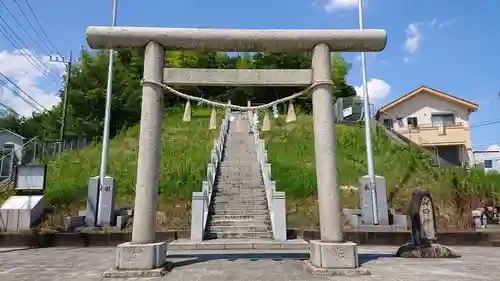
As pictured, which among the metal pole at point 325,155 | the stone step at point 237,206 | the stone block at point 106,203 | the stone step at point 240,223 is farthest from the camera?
the stone step at point 237,206

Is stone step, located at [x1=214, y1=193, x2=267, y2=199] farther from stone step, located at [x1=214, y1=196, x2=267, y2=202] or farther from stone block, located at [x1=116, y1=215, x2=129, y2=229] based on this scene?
stone block, located at [x1=116, y1=215, x2=129, y2=229]

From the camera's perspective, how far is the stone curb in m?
12.1

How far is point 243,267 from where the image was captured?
25.4 ft

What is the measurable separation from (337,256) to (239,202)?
782 cm

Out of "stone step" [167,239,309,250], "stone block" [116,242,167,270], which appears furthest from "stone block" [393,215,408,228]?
"stone block" [116,242,167,270]

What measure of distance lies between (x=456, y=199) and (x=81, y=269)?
16355 mm

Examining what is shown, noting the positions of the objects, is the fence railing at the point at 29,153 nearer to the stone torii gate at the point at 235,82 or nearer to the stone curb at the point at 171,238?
the stone curb at the point at 171,238

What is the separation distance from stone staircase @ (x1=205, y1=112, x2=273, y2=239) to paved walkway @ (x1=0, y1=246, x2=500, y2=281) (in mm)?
3136

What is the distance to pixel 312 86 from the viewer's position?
7957 mm

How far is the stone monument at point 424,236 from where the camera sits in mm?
9203

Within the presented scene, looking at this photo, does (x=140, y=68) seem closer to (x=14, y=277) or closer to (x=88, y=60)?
(x=88, y=60)

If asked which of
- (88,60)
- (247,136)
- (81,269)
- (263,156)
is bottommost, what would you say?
(81,269)

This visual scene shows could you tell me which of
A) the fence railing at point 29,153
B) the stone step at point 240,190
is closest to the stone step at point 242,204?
the stone step at point 240,190

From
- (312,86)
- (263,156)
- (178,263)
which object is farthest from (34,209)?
(312,86)
